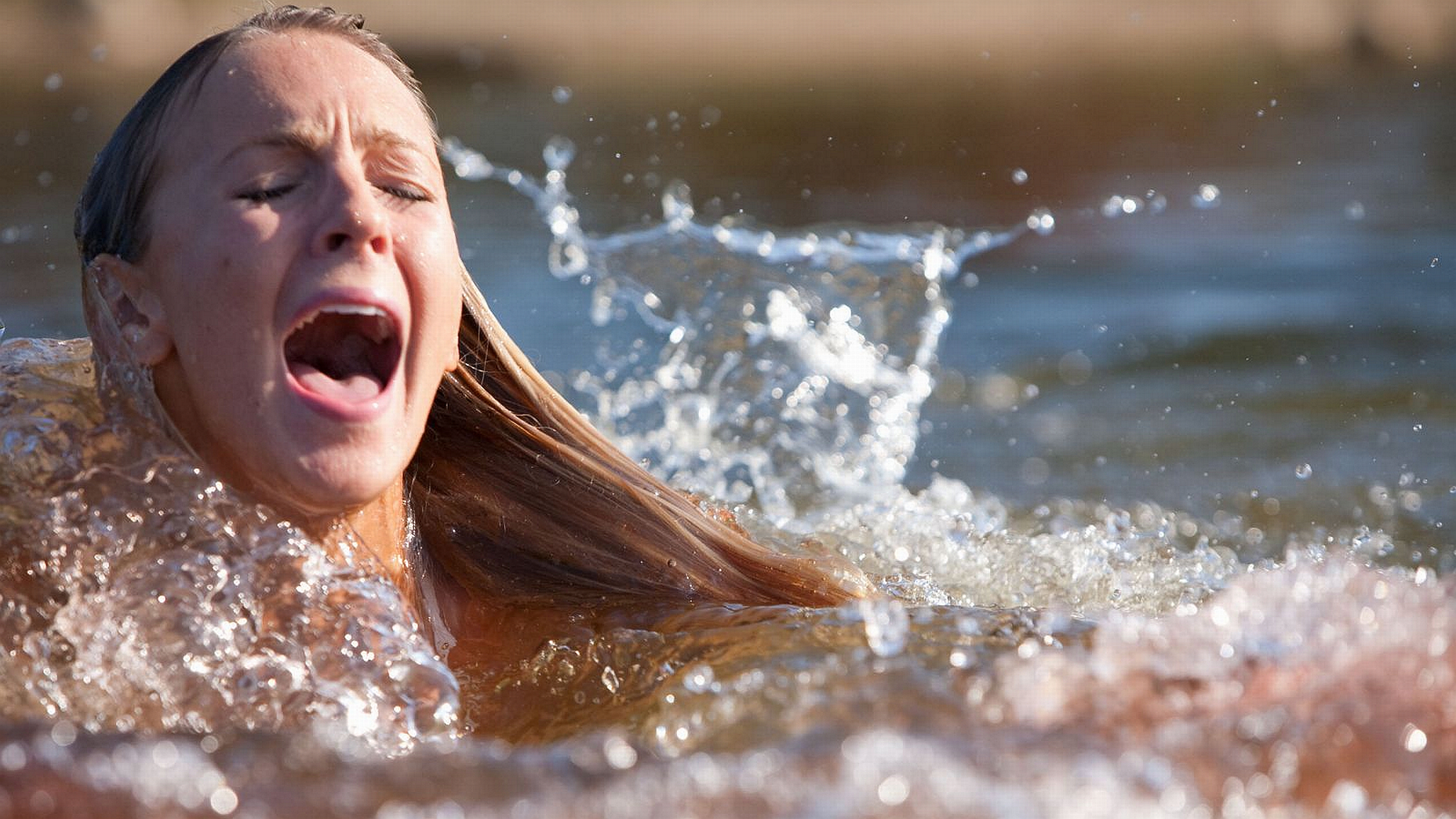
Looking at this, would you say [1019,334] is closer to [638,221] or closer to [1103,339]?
[1103,339]

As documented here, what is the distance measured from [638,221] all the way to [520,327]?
7.45ft

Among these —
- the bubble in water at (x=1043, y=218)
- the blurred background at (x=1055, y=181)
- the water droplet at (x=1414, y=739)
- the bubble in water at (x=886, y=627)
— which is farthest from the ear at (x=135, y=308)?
the bubble in water at (x=1043, y=218)

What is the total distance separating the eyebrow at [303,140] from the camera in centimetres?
238

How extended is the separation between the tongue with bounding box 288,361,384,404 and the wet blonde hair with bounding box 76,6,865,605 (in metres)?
0.38

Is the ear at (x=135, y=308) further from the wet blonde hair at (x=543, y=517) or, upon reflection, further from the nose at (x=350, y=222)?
the wet blonde hair at (x=543, y=517)

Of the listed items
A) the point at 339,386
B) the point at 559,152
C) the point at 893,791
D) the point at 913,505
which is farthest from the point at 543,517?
the point at 559,152

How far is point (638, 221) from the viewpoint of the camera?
9141 mm

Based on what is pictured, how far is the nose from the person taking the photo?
232 cm

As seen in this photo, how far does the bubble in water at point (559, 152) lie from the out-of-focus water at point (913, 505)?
0.28 ft

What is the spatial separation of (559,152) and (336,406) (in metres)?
8.64

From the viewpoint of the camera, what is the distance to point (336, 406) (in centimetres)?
231

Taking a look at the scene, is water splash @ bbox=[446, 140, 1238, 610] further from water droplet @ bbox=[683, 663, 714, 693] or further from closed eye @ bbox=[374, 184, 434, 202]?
closed eye @ bbox=[374, 184, 434, 202]

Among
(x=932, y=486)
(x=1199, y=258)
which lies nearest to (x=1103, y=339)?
(x=1199, y=258)

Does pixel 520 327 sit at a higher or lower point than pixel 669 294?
lower
